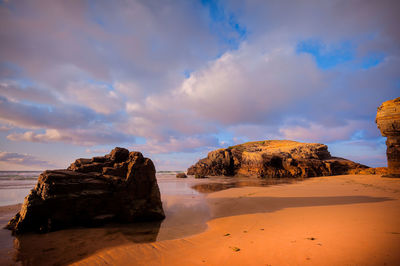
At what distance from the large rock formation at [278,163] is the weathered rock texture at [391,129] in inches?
343

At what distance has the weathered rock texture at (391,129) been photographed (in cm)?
1502

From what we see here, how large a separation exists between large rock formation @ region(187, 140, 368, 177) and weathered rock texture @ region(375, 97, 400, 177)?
871 centimetres

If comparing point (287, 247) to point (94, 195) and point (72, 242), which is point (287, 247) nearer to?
point (72, 242)

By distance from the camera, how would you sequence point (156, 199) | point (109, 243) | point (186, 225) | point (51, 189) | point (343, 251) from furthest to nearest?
point (156, 199) → point (186, 225) → point (51, 189) → point (109, 243) → point (343, 251)

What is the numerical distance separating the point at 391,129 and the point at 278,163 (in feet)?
45.0

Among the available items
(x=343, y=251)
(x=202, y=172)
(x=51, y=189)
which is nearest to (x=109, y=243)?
(x=51, y=189)

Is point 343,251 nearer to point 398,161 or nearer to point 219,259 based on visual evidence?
point 219,259

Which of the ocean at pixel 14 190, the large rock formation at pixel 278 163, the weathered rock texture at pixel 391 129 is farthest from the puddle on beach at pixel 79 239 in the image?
the large rock formation at pixel 278 163

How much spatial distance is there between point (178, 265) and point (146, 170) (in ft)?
13.6

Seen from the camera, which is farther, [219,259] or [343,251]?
[219,259]

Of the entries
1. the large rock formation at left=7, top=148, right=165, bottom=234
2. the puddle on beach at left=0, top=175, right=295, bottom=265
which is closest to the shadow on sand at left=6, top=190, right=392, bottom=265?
the puddle on beach at left=0, top=175, right=295, bottom=265

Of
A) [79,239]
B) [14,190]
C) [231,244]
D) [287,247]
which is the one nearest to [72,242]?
[79,239]

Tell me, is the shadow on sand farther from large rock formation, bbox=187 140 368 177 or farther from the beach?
large rock formation, bbox=187 140 368 177

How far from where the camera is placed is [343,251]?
2369 millimetres
